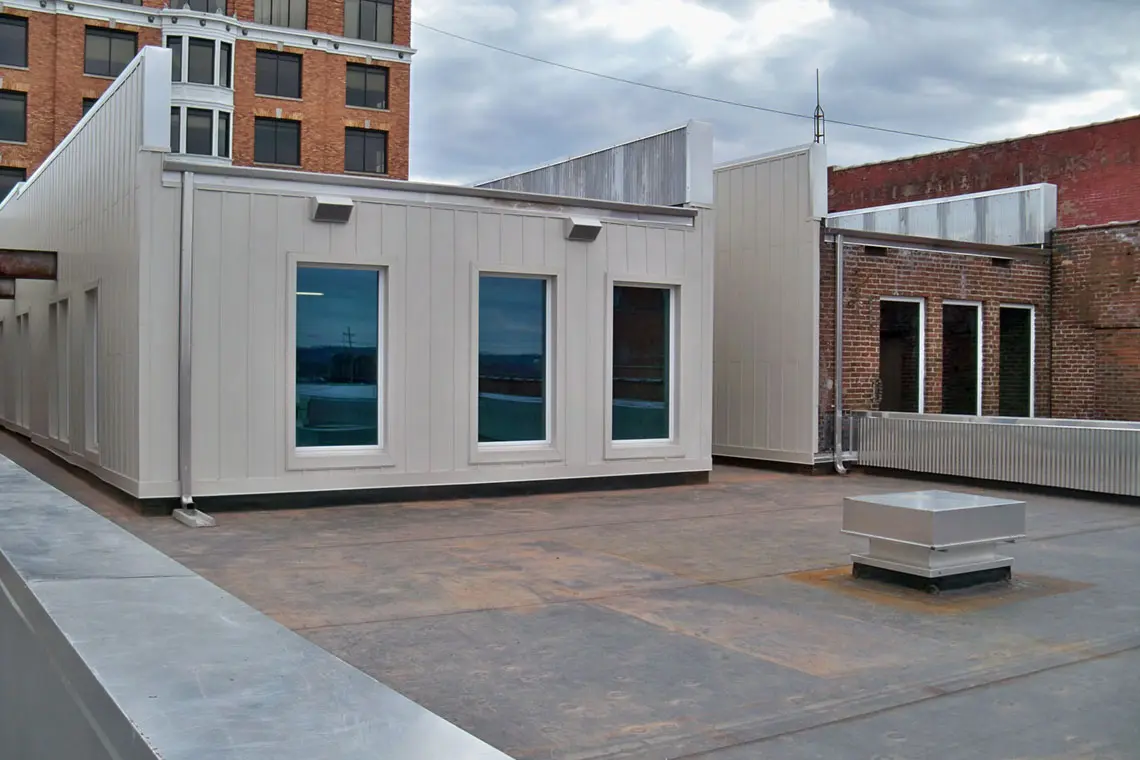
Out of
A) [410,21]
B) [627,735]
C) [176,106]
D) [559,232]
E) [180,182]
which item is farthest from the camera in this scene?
[410,21]

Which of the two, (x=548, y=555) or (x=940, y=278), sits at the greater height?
(x=940, y=278)

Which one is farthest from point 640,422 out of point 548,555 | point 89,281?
point 89,281

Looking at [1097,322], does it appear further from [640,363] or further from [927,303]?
[640,363]

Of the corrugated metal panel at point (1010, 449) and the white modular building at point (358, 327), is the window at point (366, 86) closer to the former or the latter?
the white modular building at point (358, 327)

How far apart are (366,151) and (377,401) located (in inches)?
1459

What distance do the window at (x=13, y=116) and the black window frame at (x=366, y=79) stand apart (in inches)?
494

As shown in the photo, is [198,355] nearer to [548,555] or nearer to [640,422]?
[548,555]

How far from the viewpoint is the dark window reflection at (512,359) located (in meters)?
12.6

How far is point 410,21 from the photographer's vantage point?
1886 inches

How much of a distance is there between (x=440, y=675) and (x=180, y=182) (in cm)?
733

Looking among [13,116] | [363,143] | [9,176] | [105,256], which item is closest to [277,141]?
[363,143]

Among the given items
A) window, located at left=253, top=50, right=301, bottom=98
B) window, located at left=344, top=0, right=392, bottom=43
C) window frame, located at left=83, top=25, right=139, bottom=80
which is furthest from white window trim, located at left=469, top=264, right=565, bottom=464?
window, located at left=344, top=0, right=392, bottom=43

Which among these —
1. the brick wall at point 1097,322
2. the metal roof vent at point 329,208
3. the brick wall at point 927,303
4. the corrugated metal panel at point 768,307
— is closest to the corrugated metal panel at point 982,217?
the brick wall at point 1097,322

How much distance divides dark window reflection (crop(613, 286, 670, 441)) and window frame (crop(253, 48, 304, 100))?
35.5 meters
